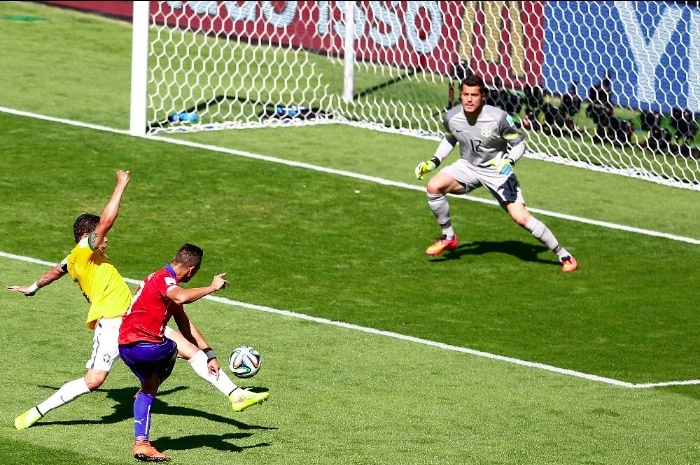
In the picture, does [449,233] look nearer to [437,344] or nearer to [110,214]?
[437,344]

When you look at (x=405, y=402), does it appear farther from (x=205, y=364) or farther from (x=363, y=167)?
(x=363, y=167)

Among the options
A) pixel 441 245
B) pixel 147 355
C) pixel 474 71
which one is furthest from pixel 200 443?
pixel 474 71

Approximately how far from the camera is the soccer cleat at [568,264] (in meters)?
16.5

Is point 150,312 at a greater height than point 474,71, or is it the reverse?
point 150,312

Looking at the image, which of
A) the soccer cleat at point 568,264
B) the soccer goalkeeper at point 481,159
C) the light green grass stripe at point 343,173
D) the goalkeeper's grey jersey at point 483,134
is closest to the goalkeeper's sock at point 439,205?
the soccer goalkeeper at point 481,159

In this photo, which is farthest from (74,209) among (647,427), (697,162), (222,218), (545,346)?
(697,162)

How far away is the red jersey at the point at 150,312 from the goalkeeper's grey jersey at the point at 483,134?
675 centimetres

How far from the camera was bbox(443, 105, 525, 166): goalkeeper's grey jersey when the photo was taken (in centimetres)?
1589

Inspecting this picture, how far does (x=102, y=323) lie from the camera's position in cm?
1035

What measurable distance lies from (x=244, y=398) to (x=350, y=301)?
16.3 feet

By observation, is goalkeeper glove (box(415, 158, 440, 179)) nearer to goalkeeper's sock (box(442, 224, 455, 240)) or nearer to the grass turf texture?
goalkeeper's sock (box(442, 224, 455, 240))

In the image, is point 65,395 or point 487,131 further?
point 487,131

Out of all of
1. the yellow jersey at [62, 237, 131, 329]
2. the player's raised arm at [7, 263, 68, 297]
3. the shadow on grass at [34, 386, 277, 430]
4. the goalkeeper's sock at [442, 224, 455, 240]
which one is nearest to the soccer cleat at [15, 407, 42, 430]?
the shadow on grass at [34, 386, 277, 430]

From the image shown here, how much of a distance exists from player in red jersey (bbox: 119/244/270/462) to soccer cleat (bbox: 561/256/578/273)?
7099 mm
